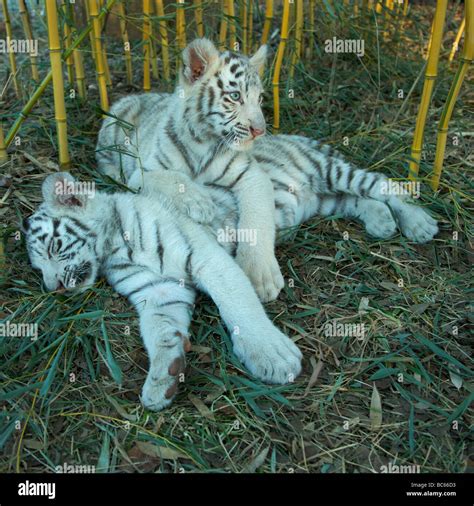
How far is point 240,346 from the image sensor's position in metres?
2.26

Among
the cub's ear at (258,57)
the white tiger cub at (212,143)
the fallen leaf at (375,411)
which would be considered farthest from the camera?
the cub's ear at (258,57)

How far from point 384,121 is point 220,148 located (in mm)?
1315

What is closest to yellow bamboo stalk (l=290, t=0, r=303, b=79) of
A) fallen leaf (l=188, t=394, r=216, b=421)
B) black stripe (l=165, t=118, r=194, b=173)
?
black stripe (l=165, t=118, r=194, b=173)

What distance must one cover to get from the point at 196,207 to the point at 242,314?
57 centimetres

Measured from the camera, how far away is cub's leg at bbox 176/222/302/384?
2186 millimetres

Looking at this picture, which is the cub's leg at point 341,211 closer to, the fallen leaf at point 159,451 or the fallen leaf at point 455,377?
the fallen leaf at point 455,377

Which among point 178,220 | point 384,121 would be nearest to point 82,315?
point 178,220

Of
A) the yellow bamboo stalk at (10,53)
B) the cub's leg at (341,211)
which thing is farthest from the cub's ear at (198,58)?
the yellow bamboo stalk at (10,53)

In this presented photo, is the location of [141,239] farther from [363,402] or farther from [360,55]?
[360,55]
